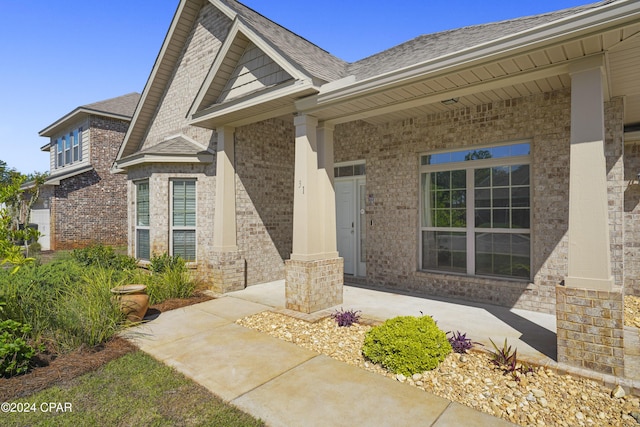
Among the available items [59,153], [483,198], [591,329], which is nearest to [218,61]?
[483,198]

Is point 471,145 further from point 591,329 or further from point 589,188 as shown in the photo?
point 591,329

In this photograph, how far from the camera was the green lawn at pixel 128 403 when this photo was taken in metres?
3.06

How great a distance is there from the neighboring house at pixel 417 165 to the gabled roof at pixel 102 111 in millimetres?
Result: 8541

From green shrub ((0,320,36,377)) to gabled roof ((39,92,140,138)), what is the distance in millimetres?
15273

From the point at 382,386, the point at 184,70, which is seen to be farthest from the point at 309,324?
the point at 184,70

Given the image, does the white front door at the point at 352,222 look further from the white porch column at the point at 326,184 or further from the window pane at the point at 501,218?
the window pane at the point at 501,218

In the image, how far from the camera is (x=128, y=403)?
3334 millimetres

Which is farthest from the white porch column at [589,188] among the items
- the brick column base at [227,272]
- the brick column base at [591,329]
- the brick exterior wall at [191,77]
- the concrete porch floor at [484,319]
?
the brick exterior wall at [191,77]

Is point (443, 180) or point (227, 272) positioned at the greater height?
point (443, 180)

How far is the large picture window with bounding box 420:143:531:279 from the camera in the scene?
624cm

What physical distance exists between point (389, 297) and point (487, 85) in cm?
422

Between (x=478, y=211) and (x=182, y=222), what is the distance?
6729mm

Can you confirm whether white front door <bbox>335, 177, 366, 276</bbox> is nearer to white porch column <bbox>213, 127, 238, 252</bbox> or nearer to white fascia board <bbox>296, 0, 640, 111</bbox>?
white porch column <bbox>213, 127, 238, 252</bbox>

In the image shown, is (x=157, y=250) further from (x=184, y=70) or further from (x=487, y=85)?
(x=487, y=85)
